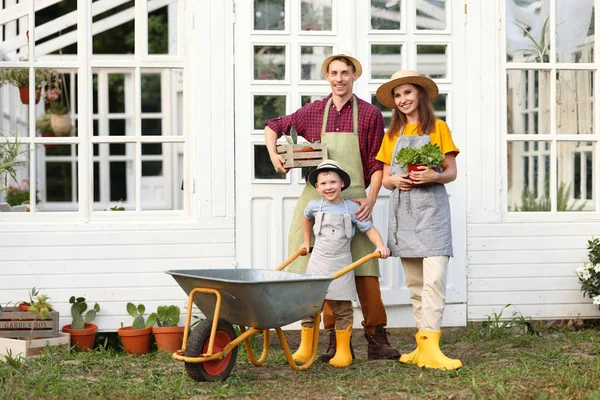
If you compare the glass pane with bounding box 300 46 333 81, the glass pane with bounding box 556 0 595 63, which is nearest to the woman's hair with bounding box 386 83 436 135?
the glass pane with bounding box 300 46 333 81

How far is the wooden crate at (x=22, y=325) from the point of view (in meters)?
5.39

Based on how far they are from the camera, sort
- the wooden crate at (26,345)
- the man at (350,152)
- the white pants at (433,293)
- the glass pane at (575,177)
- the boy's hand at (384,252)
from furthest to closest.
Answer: the glass pane at (575,177) → the wooden crate at (26,345) → the man at (350,152) → the white pants at (433,293) → the boy's hand at (384,252)

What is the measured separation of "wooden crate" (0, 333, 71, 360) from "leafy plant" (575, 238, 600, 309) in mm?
3397

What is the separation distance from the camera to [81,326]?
5.59m

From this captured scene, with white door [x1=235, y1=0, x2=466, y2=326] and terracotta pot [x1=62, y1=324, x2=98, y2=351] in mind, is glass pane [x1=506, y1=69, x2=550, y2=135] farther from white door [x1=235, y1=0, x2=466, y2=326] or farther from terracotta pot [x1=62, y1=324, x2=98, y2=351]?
terracotta pot [x1=62, y1=324, x2=98, y2=351]

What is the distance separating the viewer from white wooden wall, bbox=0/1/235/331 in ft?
18.7

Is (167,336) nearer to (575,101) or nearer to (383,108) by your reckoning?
(383,108)

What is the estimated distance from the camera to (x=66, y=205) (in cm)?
1091

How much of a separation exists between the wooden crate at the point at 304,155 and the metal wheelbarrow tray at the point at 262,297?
0.76 m

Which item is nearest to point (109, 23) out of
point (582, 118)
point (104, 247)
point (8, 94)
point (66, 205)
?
point (8, 94)

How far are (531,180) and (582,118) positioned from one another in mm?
1496

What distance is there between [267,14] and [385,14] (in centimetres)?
80

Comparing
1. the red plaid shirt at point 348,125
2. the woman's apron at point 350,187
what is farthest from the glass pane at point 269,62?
the woman's apron at point 350,187

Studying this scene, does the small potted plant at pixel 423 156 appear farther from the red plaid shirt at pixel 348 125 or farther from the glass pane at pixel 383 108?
the glass pane at pixel 383 108
